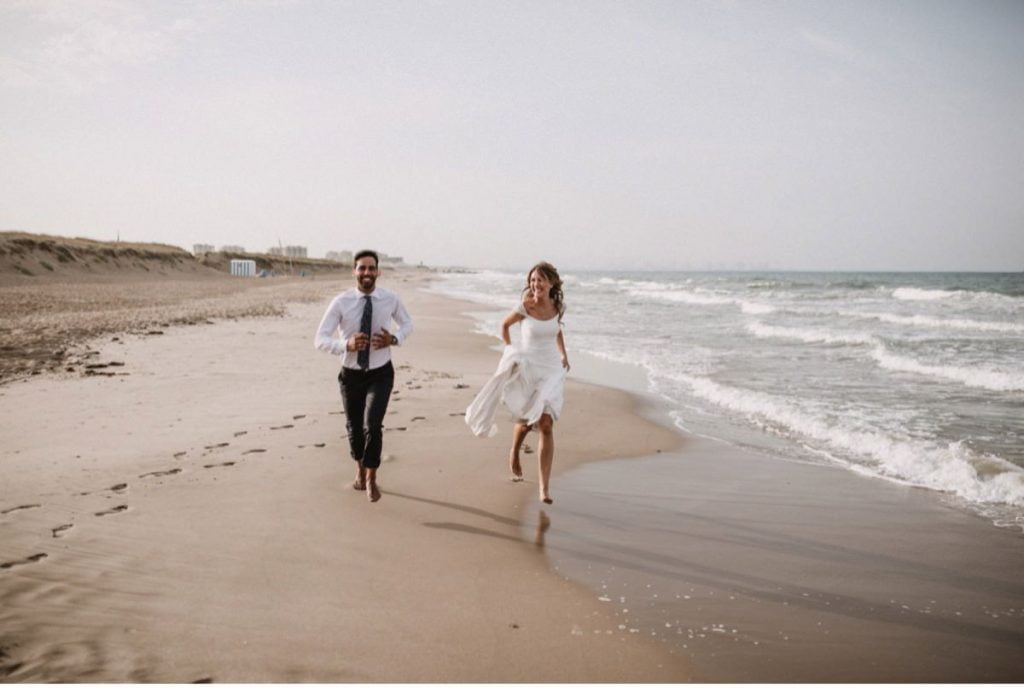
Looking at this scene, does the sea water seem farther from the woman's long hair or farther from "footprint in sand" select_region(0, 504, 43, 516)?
"footprint in sand" select_region(0, 504, 43, 516)

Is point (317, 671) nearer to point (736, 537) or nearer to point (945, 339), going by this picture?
point (736, 537)

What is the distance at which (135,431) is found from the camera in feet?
21.5

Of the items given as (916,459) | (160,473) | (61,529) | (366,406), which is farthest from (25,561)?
(916,459)

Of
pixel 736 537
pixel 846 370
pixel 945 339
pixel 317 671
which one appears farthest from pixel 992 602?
pixel 945 339

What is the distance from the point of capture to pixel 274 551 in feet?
13.4

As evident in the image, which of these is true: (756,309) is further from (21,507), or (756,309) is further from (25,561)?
(25,561)

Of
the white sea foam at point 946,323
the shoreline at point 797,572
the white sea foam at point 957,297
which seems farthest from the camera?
the white sea foam at point 957,297

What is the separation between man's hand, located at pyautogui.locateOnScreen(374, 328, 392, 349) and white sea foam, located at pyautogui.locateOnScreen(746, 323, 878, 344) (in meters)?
14.9

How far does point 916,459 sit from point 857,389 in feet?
13.9

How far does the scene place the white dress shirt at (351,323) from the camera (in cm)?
512

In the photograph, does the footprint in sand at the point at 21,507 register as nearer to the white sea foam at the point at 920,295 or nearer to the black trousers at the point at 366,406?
the black trousers at the point at 366,406

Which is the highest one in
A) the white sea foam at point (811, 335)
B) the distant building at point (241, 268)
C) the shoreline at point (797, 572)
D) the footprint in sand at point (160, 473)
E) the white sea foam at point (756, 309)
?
the distant building at point (241, 268)

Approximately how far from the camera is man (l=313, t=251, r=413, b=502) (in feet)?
16.8

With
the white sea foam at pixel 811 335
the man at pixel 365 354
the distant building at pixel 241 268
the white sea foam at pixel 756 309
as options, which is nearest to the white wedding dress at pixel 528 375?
the man at pixel 365 354
